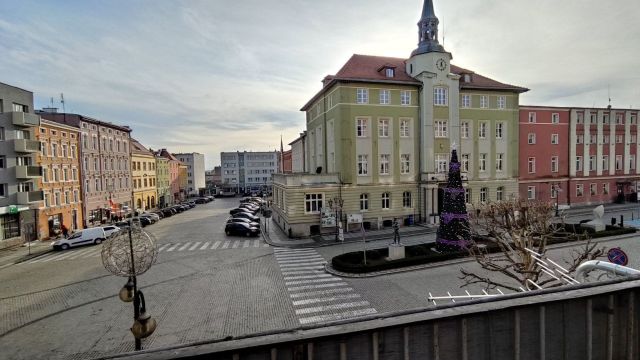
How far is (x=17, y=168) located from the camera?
29641 mm

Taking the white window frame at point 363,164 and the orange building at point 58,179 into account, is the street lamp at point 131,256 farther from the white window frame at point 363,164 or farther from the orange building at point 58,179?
the orange building at point 58,179

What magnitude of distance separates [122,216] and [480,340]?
169 feet

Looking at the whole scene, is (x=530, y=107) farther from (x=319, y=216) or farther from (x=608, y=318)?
(x=608, y=318)

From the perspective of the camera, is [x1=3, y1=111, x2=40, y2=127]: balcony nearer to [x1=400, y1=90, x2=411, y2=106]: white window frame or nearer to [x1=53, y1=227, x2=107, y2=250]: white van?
[x1=53, y1=227, x2=107, y2=250]: white van

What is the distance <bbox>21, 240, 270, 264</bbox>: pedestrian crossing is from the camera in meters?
25.6

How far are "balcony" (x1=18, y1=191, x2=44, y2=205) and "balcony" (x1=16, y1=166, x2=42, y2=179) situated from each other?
1.46 m

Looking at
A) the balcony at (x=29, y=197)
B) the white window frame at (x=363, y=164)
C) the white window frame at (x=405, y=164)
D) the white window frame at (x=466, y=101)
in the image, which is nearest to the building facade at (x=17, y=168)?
the balcony at (x=29, y=197)

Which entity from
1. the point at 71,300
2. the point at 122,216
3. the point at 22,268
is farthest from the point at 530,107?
the point at 122,216

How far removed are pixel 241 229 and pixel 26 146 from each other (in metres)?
21.1

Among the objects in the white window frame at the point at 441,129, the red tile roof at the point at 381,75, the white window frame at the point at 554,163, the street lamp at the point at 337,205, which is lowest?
the street lamp at the point at 337,205

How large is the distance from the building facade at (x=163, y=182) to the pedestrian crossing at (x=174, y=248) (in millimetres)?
39909

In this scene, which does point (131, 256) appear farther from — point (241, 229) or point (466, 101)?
point (466, 101)

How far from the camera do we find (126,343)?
1180cm

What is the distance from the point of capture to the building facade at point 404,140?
30641 mm
